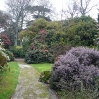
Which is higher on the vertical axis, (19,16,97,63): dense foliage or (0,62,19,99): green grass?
(19,16,97,63): dense foliage

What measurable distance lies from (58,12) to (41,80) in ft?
79.4

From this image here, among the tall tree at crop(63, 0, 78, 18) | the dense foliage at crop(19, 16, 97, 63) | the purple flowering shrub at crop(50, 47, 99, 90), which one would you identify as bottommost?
the purple flowering shrub at crop(50, 47, 99, 90)

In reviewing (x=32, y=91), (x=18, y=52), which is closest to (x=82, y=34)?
(x=18, y=52)

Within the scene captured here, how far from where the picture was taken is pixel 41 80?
9422 mm

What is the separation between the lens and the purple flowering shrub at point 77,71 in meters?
7.29

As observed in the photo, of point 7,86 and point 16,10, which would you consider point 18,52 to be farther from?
point 7,86

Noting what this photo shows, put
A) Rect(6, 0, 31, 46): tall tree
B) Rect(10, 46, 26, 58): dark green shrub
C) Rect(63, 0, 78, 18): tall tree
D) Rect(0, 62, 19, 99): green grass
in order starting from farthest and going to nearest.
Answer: Rect(6, 0, 31, 46): tall tree, Rect(63, 0, 78, 18): tall tree, Rect(10, 46, 26, 58): dark green shrub, Rect(0, 62, 19, 99): green grass

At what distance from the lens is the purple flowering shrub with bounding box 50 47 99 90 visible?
7.29 m

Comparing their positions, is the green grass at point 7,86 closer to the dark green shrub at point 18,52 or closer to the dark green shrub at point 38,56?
the dark green shrub at point 38,56

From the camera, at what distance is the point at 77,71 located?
7922mm

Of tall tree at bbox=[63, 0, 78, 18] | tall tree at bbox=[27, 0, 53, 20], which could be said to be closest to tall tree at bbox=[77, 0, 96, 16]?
tall tree at bbox=[63, 0, 78, 18]

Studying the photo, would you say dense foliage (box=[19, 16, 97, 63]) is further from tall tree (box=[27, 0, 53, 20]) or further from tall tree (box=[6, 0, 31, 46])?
tall tree (box=[27, 0, 53, 20])

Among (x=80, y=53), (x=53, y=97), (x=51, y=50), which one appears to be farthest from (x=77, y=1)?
(x=53, y=97)

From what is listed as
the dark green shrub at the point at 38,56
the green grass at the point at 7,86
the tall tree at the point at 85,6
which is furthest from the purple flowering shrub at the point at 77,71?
the tall tree at the point at 85,6
